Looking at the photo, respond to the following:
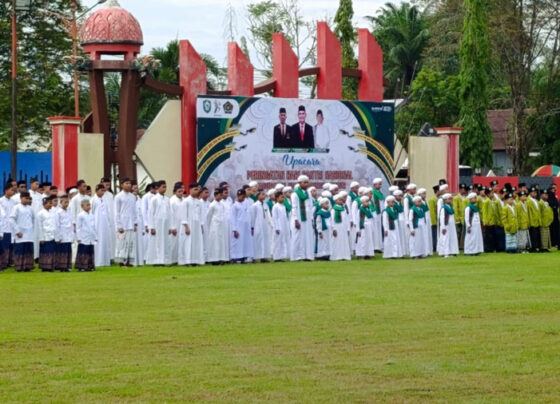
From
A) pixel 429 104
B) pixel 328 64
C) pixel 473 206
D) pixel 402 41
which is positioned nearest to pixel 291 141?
pixel 328 64

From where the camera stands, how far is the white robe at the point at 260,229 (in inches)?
1009

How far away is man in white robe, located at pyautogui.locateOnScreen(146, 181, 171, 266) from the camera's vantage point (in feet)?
79.3

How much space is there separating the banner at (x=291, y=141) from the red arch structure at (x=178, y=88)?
0.43 meters

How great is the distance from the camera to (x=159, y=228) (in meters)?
24.2

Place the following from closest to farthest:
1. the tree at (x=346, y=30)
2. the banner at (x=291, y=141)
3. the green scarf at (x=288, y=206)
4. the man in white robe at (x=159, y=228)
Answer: the man in white robe at (x=159, y=228) < the green scarf at (x=288, y=206) < the banner at (x=291, y=141) < the tree at (x=346, y=30)

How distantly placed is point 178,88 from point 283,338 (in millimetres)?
14884

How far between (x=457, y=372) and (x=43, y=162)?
926 inches

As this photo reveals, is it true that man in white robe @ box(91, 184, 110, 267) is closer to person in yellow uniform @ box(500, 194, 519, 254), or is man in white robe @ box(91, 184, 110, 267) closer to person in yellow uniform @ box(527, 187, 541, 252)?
person in yellow uniform @ box(500, 194, 519, 254)

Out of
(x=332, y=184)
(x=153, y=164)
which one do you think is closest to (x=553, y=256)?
(x=332, y=184)

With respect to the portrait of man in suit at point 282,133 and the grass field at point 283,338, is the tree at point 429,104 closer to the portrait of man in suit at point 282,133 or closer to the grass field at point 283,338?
the portrait of man in suit at point 282,133

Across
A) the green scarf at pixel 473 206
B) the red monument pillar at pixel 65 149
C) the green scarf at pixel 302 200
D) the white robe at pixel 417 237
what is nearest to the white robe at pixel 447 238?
the white robe at pixel 417 237

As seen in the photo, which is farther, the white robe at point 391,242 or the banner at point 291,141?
the banner at point 291,141

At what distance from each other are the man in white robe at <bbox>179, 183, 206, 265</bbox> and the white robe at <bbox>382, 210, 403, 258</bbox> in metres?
4.29

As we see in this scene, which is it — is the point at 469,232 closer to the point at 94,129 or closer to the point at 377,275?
the point at 377,275
